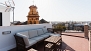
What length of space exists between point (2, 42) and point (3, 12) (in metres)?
4.34

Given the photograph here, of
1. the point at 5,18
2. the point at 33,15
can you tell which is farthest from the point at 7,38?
the point at 33,15

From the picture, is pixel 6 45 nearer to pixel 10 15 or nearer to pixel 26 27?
pixel 26 27

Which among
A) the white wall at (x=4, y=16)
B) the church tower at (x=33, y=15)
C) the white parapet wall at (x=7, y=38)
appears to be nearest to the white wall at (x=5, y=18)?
the white wall at (x=4, y=16)

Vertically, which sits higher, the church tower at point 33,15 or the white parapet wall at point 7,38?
the church tower at point 33,15

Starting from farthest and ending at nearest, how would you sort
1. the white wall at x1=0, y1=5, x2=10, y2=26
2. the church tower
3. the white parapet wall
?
the church tower < the white wall at x1=0, y1=5, x2=10, y2=26 < the white parapet wall

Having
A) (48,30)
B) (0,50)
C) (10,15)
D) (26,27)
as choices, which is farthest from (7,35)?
(10,15)

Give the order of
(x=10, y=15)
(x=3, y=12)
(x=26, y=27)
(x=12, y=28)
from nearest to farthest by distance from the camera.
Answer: (x=12, y=28)
(x=26, y=27)
(x=3, y=12)
(x=10, y=15)

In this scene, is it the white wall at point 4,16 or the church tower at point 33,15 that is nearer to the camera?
the white wall at point 4,16

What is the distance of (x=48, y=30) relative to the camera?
232 inches

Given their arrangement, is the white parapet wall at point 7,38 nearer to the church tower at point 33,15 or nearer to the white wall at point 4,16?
the white wall at point 4,16

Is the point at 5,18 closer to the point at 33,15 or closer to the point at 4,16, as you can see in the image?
the point at 4,16

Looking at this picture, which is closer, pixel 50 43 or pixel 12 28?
pixel 50 43

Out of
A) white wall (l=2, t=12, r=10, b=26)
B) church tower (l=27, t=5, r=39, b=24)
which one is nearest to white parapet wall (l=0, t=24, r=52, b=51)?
white wall (l=2, t=12, r=10, b=26)

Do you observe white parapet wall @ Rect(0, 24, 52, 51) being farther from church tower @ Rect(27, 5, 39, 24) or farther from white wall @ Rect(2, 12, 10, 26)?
church tower @ Rect(27, 5, 39, 24)
